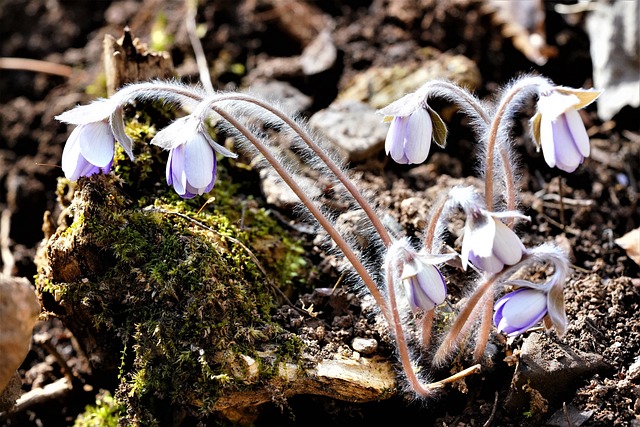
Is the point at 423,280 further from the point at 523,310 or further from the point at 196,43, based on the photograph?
the point at 196,43

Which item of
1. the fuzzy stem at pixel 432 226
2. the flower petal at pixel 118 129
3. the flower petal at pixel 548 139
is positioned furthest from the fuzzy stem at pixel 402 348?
the flower petal at pixel 118 129

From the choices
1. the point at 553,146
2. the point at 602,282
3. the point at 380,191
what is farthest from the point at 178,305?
the point at 602,282

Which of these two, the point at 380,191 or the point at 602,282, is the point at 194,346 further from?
the point at 602,282

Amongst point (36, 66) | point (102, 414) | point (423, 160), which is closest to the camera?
point (423, 160)

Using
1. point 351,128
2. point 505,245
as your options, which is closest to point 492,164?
point 505,245

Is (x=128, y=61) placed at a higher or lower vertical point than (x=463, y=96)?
higher

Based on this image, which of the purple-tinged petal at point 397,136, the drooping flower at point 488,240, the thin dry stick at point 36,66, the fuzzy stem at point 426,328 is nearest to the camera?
the drooping flower at point 488,240

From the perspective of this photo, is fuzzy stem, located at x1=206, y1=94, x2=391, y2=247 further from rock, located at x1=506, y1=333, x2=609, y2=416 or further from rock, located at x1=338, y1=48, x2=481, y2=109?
rock, located at x1=338, y1=48, x2=481, y2=109

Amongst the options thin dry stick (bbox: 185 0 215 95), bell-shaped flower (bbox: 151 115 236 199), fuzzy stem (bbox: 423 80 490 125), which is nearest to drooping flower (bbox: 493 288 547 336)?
fuzzy stem (bbox: 423 80 490 125)

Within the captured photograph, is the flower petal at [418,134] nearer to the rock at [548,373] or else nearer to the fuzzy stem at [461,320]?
the fuzzy stem at [461,320]
